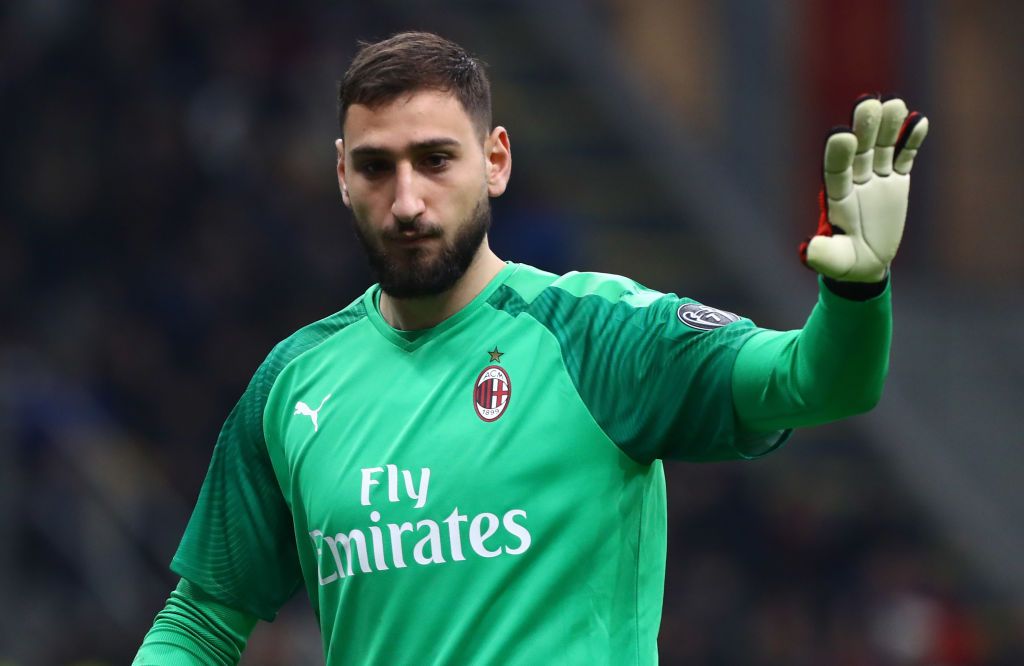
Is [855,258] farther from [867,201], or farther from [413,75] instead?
[413,75]

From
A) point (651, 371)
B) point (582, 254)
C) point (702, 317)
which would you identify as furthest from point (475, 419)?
point (582, 254)

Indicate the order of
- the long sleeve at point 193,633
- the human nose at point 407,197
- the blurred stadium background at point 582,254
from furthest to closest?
the blurred stadium background at point 582,254 < the long sleeve at point 193,633 < the human nose at point 407,197

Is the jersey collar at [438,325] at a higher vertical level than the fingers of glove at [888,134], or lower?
lower

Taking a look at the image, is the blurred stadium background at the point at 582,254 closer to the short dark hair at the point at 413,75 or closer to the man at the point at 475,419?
the man at the point at 475,419

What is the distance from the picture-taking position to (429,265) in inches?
136

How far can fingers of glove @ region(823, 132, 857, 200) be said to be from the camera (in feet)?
8.82

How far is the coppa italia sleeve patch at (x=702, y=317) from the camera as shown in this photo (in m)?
3.20

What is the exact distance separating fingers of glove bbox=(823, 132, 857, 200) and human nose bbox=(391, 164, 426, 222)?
3.01 ft

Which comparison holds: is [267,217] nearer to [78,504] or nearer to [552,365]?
[78,504]

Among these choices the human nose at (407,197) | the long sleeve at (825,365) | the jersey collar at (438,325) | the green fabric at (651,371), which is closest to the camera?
the long sleeve at (825,365)

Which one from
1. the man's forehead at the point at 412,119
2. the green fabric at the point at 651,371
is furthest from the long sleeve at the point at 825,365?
the man's forehead at the point at 412,119

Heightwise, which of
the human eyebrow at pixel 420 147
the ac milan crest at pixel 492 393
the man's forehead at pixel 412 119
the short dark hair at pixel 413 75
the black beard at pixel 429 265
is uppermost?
the short dark hair at pixel 413 75

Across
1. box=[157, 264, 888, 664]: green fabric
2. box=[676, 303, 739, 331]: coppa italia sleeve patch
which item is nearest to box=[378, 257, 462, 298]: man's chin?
box=[157, 264, 888, 664]: green fabric

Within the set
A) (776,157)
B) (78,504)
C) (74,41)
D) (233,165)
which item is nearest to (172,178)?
(233,165)
